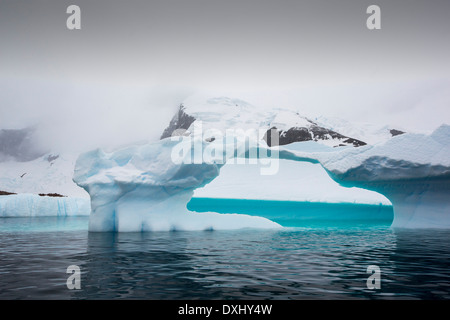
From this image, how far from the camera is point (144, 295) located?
4.03 meters

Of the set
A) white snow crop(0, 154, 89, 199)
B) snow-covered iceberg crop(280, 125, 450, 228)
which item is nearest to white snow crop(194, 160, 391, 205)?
snow-covered iceberg crop(280, 125, 450, 228)

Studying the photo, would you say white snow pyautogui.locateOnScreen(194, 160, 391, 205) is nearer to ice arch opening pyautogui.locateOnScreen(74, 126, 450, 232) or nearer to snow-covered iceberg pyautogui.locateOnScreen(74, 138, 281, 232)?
ice arch opening pyautogui.locateOnScreen(74, 126, 450, 232)

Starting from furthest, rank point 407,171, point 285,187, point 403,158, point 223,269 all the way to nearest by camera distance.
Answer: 1. point 285,187
2. point 407,171
3. point 403,158
4. point 223,269

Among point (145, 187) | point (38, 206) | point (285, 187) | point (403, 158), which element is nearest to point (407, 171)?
point (403, 158)

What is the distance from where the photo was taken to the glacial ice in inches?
894

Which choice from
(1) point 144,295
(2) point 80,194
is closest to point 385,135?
(2) point 80,194

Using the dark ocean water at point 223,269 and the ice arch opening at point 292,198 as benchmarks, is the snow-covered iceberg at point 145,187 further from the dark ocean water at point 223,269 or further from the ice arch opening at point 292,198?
the ice arch opening at point 292,198

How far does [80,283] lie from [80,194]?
3996 centimetres

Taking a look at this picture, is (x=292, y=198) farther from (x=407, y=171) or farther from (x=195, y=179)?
(x=195, y=179)

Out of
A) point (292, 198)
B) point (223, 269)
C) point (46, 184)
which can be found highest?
point (46, 184)

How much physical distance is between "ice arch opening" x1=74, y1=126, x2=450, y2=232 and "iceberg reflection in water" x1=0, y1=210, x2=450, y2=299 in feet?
9.34

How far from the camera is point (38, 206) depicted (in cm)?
2378

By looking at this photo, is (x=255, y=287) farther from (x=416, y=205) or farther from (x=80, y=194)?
(x=80, y=194)
